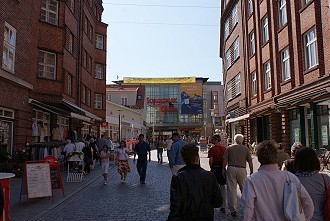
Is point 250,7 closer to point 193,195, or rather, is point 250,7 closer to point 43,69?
point 43,69

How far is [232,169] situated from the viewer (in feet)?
25.8

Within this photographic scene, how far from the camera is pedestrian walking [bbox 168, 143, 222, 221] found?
380 centimetres

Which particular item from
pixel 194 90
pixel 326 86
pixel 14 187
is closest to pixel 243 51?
pixel 326 86

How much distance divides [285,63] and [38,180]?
16.8 metres

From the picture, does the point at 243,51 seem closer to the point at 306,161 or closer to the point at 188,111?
the point at 306,161

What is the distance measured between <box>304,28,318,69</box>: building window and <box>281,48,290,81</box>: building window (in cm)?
222

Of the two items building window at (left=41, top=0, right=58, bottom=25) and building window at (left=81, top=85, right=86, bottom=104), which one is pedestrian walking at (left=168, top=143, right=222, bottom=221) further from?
building window at (left=81, top=85, right=86, bottom=104)

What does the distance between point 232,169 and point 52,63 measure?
1633cm

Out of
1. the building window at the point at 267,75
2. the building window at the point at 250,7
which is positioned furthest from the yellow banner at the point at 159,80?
the building window at the point at 267,75

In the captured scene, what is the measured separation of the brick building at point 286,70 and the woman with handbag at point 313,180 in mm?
12366

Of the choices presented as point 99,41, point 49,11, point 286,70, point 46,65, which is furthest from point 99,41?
point 286,70

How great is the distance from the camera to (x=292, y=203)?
337 centimetres

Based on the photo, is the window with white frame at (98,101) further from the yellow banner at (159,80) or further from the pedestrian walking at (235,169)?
the yellow banner at (159,80)

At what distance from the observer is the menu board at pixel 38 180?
375 inches
